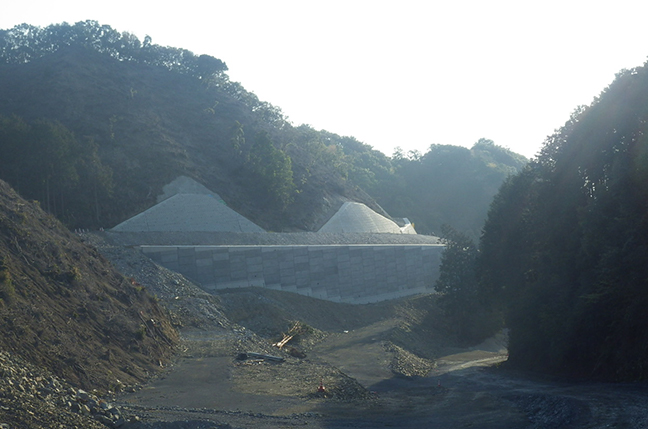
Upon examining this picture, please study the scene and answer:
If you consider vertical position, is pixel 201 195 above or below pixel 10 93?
below

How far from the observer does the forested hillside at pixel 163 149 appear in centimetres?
5116

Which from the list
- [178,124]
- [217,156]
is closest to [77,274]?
[217,156]

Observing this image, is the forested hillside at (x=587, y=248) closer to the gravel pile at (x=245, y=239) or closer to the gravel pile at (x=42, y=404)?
the gravel pile at (x=42, y=404)

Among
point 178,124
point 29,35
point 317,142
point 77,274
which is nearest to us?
point 77,274

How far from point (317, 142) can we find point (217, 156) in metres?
20.9

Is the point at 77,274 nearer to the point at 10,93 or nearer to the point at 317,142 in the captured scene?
the point at 10,93

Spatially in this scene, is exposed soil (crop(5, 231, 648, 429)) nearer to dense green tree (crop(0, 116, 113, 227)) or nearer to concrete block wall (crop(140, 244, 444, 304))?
concrete block wall (crop(140, 244, 444, 304))

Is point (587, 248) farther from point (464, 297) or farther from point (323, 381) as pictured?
point (464, 297)

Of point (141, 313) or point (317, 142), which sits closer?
point (141, 313)

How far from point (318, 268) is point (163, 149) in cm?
3168

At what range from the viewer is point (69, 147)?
4947 cm

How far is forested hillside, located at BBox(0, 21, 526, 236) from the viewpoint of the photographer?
168 feet

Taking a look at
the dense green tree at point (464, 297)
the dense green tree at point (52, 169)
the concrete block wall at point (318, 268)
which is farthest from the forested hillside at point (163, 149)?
the dense green tree at point (464, 297)

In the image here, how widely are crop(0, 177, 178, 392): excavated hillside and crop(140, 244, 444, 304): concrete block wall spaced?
11453 millimetres
